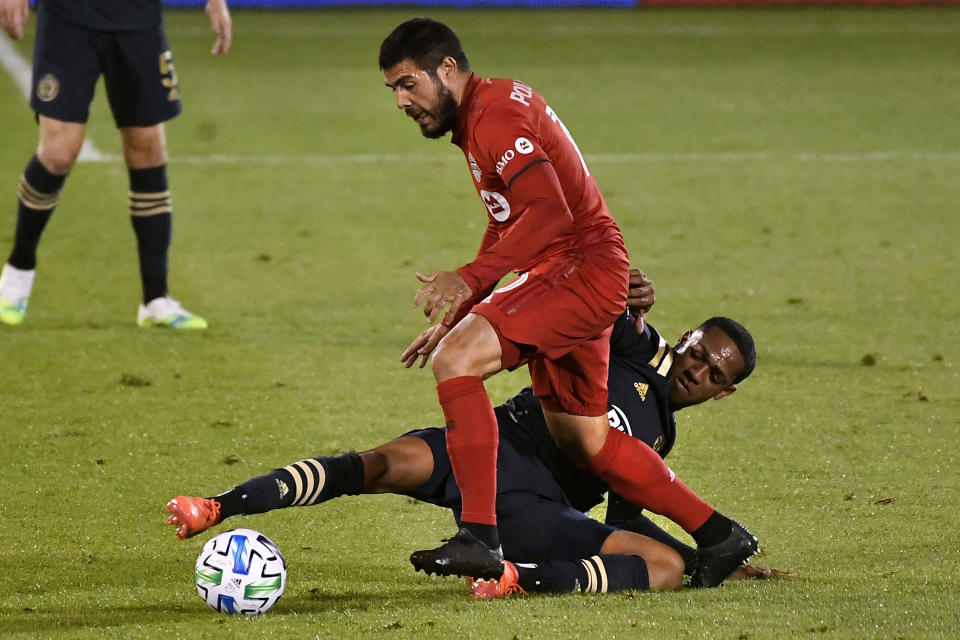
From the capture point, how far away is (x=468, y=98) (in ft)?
13.5

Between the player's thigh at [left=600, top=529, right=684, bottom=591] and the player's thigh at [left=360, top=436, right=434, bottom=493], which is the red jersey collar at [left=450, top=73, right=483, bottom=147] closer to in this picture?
the player's thigh at [left=360, top=436, right=434, bottom=493]

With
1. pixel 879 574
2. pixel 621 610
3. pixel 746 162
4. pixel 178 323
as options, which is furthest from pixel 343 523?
pixel 746 162

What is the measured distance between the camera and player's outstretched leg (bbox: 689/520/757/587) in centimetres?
401

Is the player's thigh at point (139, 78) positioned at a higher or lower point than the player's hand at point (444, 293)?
lower

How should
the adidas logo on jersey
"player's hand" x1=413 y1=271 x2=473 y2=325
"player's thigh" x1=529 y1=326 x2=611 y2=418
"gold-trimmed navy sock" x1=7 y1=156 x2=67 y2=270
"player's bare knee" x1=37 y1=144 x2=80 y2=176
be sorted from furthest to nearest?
1. "gold-trimmed navy sock" x1=7 y1=156 x2=67 y2=270
2. "player's bare knee" x1=37 y1=144 x2=80 y2=176
3. the adidas logo on jersey
4. "player's thigh" x1=529 y1=326 x2=611 y2=418
5. "player's hand" x1=413 y1=271 x2=473 y2=325

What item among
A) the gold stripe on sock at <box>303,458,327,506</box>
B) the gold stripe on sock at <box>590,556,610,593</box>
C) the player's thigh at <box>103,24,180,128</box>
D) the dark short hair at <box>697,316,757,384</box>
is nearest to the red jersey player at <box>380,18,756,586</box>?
the gold stripe on sock at <box>590,556,610,593</box>

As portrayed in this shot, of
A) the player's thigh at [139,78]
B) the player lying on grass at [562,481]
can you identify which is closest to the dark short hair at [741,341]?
the player lying on grass at [562,481]

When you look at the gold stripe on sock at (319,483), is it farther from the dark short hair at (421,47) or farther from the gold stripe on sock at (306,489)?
the dark short hair at (421,47)

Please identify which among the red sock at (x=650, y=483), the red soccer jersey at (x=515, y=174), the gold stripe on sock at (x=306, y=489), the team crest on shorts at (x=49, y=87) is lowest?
the team crest on shorts at (x=49, y=87)

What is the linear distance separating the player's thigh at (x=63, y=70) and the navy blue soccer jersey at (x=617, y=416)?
9.40 feet

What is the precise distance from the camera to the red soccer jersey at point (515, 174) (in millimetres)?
3902

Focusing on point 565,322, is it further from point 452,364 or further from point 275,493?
point 275,493

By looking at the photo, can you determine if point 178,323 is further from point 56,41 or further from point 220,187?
point 220,187

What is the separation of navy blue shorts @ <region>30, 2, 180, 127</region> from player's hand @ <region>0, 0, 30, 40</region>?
8 centimetres
